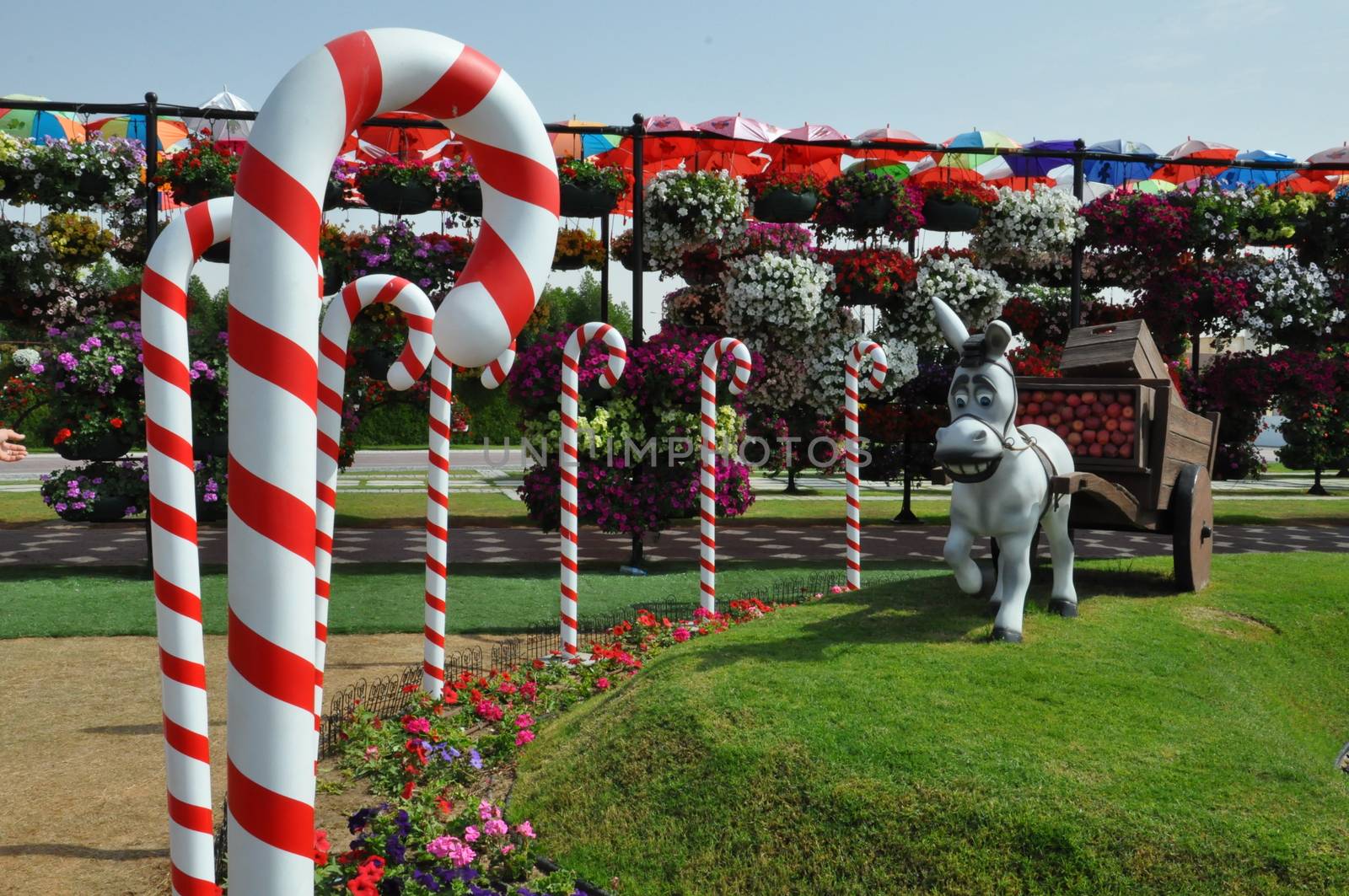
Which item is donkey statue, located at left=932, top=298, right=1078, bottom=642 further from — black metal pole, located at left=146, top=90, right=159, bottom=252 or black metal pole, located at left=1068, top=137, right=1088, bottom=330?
black metal pole, located at left=146, top=90, right=159, bottom=252

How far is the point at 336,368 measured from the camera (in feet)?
17.0

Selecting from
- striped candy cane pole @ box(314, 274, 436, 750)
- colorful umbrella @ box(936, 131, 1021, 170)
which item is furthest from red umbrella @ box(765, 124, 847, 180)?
striped candy cane pole @ box(314, 274, 436, 750)

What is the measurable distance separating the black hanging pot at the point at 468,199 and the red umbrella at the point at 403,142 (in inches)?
30.6

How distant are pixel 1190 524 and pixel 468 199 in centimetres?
845

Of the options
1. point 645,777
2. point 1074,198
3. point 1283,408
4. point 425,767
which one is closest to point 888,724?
point 645,777

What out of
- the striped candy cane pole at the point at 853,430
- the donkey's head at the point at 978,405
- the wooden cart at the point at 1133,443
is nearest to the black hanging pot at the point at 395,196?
the striped candy cane pole at the point at 853,430

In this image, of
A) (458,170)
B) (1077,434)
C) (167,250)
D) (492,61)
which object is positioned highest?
(458,170)

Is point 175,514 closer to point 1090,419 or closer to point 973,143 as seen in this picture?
point 1090,419

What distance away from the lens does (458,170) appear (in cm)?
1290

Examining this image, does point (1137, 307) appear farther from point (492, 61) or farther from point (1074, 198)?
point (492, 61)

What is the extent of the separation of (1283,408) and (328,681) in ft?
46.1

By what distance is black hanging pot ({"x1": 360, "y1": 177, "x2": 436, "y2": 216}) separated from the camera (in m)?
12.7

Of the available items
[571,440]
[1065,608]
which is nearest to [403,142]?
[571,440]

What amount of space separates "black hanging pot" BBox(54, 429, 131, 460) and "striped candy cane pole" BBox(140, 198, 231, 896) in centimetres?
975
